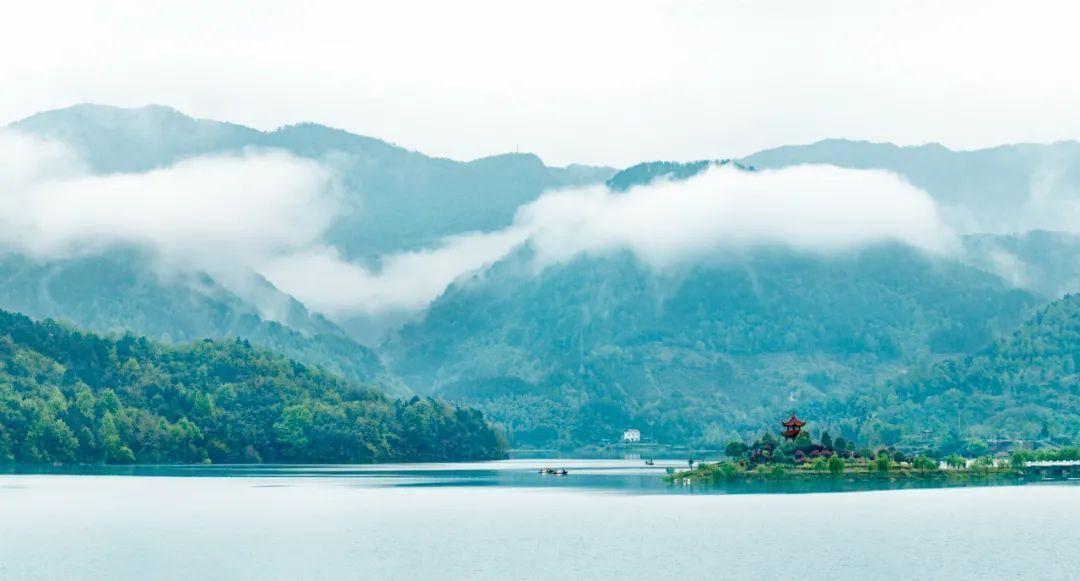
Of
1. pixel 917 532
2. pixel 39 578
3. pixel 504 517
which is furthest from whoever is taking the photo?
pixel 504 517

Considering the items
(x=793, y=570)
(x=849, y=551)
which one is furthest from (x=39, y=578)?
(x=849, y=551)

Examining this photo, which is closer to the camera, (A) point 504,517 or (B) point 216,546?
(B) point 216,546

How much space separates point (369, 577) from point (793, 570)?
3228cm

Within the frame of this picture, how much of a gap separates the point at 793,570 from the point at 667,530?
120ft

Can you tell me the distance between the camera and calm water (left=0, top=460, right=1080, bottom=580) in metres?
124

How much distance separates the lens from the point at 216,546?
143 metres

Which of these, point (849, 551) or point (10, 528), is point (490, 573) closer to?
point (849, 551)

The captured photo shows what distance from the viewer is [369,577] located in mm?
120625

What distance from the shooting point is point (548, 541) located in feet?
484

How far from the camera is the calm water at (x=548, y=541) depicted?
12350cm

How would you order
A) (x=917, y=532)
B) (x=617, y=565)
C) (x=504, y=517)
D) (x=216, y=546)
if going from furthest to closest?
1. (x=504, y=517)
2. (x=917, y=532)
3. (x=216, y=546)
4. (x=617, y=565)

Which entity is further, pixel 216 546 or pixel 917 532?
pixel 917 532

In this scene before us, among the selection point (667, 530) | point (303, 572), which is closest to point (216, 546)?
point (303, 572)

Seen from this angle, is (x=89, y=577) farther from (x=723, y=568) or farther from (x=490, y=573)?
(x=723, y=568)
